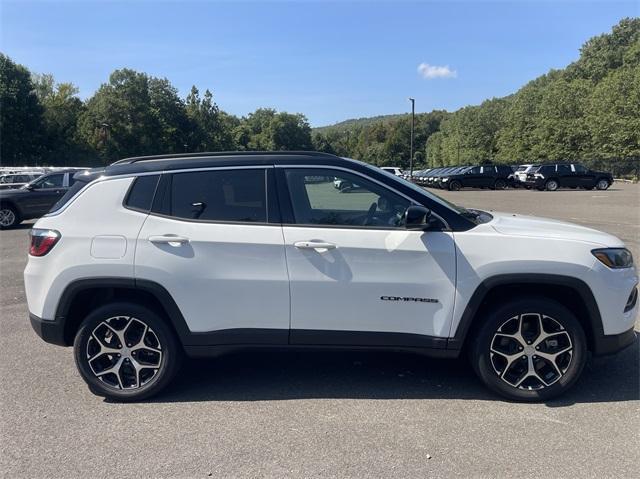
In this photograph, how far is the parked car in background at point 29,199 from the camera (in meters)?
15.2

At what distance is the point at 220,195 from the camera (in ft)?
13.1

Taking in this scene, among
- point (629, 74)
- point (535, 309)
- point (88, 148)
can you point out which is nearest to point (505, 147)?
point (629, 74)

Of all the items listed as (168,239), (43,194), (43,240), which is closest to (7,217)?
(43,194)

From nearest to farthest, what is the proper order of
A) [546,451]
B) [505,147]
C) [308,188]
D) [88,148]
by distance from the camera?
1. [546,451]
2. [308,188]
3. [88,148]
4. [505,147]

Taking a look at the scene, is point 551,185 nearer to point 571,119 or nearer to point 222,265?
point 571,119

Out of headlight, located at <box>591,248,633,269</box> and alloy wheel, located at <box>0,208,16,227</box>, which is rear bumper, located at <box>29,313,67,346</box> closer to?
headlight, located at <box>591,248,633,269</box>

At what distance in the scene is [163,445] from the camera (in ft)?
11.0

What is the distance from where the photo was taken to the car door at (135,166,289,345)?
3.82m

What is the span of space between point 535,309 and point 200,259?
8.23ft

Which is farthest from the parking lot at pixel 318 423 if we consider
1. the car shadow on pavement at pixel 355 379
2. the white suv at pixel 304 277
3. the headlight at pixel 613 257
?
the headlight at pixel 613 257

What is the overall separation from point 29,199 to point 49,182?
2.88 ft

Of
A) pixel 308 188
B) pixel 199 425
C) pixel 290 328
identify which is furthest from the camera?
pixel 308 188

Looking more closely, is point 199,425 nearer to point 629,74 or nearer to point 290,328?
point 290,328

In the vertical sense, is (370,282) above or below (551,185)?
below
